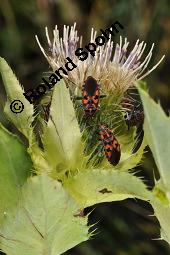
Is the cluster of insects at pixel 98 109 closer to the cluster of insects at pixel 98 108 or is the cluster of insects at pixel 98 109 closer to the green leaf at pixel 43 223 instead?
the cluster of insects at pixel 98 108

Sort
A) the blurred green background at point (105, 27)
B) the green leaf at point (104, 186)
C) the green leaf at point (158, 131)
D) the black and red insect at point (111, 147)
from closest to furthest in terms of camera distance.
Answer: the green leaf at point (158, 131)
the green leaf at point (104, 186)
the black and red insect at point (111, 147)
the blurred green background at point (105, 27)

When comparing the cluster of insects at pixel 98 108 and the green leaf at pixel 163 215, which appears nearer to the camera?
the green leaf at pixel 163 215

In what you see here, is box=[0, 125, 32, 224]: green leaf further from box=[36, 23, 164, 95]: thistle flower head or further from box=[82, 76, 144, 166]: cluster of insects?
box=[36, 23, 164, 95]: thistle flower head

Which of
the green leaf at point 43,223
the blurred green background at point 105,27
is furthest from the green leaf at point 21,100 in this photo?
the blurred green background at point 105,27
